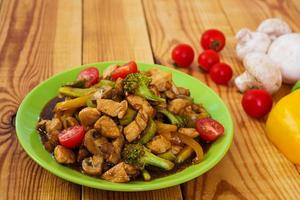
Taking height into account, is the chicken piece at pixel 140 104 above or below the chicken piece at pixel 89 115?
above

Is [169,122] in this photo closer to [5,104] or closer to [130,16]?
[5,104]

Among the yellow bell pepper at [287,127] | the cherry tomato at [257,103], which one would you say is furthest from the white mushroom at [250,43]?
the yellow bell pepper at [287,127]

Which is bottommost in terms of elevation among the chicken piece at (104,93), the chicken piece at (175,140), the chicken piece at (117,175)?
the chicken piece at (117,175)

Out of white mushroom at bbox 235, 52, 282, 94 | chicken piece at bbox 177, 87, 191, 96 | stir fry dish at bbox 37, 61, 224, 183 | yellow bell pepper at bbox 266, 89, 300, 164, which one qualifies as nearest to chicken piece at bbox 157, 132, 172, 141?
stir fry dish at bbox 37, 61, 224, 183

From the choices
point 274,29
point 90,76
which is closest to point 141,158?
point 90,76

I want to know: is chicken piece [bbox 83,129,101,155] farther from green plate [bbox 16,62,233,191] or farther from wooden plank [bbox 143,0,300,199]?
wooden plank [bbox 143,0,300,199]

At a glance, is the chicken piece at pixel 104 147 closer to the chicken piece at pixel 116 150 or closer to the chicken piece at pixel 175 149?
the chicken piece at pixel 116 150
